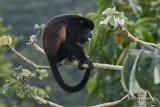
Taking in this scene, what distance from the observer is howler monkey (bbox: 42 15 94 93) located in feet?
10.1

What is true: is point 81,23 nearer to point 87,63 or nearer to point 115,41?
point 87,63

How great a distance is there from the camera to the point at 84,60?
10.4 feet

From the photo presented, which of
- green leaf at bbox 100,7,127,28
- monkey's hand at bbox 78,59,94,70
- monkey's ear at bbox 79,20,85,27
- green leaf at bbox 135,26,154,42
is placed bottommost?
monkey's hand at bbox 78,59,94,70

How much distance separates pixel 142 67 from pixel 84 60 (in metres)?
1.80

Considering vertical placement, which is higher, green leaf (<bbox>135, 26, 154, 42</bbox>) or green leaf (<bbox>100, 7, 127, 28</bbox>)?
green leaf (<bbox>135, 26, 154, 42</bbox>)

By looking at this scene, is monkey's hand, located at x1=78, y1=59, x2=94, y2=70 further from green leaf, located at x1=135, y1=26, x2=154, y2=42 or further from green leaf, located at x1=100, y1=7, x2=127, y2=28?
green leaf, located at x1=135, y1=26, x2=154, y2=42

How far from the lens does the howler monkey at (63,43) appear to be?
309 centimetres

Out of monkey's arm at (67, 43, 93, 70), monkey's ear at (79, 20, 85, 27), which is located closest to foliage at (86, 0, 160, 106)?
monkey's ear at (79, 20, 85, 27)

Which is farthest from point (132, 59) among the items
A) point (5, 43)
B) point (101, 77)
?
point (101, 77)

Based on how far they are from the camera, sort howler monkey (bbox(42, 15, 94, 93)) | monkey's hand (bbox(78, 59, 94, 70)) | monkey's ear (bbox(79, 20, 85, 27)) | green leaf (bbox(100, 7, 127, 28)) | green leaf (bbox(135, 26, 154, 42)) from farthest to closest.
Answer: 1. green leaf (bbox(135, 26, 154, 42))
2. monkey's ear (bbox(79, 20, 85, 27))
3. howler monkey (bbox(42, 15, 94, 93))
4. monkey's hand (bbox(78, 59, 94, 70))
5. green leaf (bbox(100, 7, 127, 28))

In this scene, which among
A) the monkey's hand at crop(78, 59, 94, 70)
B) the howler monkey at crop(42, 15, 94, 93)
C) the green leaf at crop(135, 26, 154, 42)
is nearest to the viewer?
the monkey's hand at crop(78, 59, 94, 70)

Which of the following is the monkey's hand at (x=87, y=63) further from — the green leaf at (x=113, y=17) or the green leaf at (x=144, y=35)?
the green leaf at (x=144, y=35)

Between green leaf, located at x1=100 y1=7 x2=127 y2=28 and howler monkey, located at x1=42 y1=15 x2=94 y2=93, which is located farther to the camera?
howler monkey, located at x1=42 y1=15 x2=94 y2=93

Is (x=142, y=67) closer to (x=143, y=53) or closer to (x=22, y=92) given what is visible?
(x=143, y=53)
